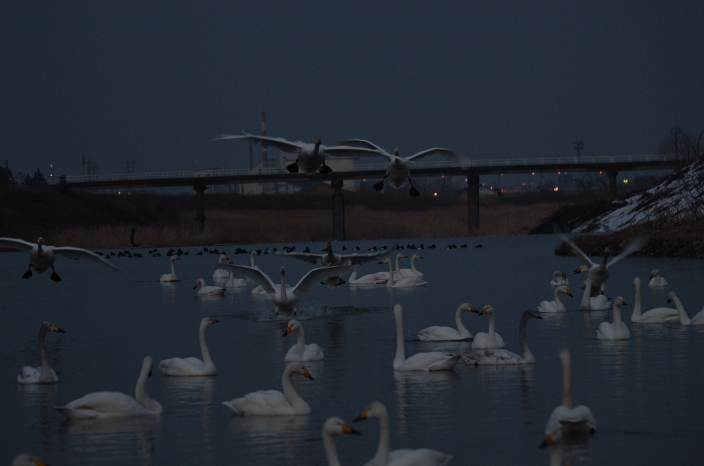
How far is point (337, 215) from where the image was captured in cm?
8544

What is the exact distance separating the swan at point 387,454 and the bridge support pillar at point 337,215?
7458 centimetres

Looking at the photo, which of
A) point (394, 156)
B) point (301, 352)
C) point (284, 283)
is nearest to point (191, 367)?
point (301, 352)

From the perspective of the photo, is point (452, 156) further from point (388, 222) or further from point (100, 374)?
point (388, 222)

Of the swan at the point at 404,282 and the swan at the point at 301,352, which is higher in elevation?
the swan at the point at 404,282

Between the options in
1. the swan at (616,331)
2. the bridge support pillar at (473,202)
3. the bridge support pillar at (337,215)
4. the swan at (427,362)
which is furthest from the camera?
the bridge support pillar at (473,202)

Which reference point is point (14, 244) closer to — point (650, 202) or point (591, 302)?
point (591, 302)

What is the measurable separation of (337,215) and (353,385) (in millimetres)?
70713

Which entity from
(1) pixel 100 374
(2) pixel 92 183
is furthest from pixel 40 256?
(2) pixel 92 183

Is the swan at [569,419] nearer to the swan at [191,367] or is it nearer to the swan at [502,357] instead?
the swan at [502,357]

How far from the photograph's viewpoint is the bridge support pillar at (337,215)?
278 ft

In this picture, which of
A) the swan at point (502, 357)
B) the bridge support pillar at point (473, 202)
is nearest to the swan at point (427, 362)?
the swan at point (502, 357)

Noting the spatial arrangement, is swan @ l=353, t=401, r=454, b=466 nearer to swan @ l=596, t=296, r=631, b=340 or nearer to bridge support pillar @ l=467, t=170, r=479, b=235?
swan @ l=596, t=296, r=631, b=340

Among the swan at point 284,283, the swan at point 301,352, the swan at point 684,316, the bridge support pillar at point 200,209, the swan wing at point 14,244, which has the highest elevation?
the bridge support pillar at point 200,209

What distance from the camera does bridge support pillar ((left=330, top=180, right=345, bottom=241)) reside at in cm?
8462
